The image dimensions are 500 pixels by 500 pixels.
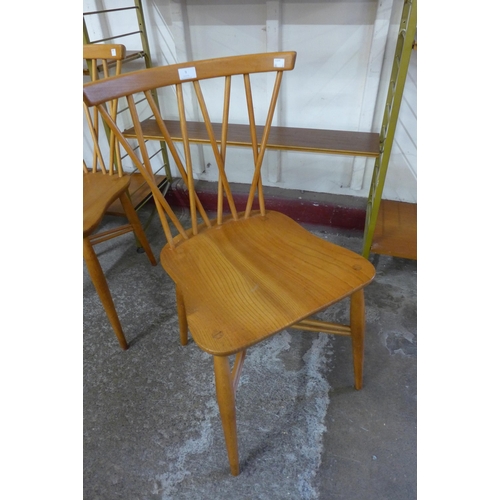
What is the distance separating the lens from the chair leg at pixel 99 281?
41.3 inches

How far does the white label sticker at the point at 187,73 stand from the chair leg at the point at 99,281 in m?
0.53

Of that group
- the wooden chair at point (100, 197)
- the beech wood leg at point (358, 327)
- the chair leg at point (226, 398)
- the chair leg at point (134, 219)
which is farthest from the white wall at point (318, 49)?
the chair leg at point (226, 398)

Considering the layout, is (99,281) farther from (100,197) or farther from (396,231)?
(396,231)

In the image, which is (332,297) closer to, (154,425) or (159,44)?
(154,425)

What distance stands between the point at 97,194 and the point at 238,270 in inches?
22.8

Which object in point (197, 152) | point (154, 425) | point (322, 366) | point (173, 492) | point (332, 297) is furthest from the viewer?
point (197, 152)

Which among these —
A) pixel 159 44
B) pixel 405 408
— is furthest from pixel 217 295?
pixel 159 44

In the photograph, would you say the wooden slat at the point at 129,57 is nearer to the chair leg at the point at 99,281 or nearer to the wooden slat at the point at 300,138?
the wooden slat at the point at 300,138

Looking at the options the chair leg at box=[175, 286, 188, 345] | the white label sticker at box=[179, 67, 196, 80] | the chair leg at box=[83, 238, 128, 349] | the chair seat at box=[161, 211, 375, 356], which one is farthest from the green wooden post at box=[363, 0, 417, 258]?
the chair leg at box=[83, 238, 128, 349]

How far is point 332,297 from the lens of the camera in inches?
30.3

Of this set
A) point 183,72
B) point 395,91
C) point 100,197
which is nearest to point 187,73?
point 183,72

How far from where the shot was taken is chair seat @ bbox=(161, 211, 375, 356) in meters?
0.71

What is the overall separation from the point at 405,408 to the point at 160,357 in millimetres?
806

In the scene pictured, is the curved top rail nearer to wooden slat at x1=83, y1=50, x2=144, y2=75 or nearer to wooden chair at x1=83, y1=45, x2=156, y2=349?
wooden chair at x1=83, y1=45, x2=156, y2=349
